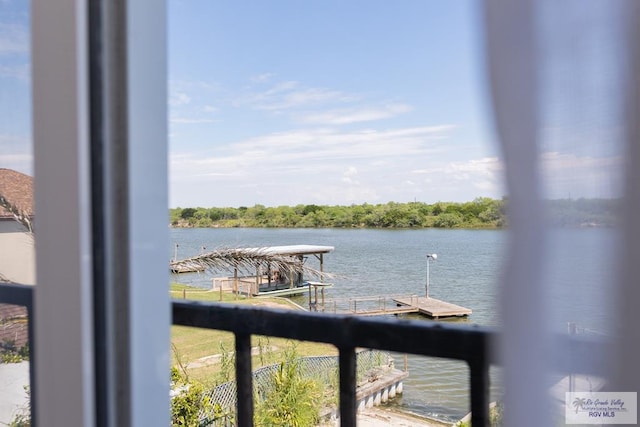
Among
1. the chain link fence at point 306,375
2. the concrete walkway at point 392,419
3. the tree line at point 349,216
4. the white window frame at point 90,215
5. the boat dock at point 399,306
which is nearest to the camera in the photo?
the white window frame at point 90,215

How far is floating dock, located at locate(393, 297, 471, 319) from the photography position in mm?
4148

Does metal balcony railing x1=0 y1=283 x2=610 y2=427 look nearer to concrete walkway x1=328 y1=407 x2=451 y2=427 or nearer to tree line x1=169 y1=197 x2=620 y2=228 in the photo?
tree line x1=169 y1=197 x2=620 y2=228

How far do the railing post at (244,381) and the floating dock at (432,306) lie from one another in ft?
10.6

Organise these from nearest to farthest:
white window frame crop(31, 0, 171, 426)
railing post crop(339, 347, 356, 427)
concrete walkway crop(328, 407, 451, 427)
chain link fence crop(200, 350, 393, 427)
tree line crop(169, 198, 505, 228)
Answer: white window frame crop(31, 0, 171, 426)
railing post crop(339, 347, 356, 427)
tree line crop(169, 198, 505, 228)
chain link fence crop(200, 350, 393, 427)
concrete walkway crop(328, 407, 451, 427)

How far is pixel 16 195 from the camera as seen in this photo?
0.52 metres

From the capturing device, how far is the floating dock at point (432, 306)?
4.15 metres

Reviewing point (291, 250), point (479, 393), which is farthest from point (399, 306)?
point (479, 393)

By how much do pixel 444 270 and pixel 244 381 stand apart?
424 cm

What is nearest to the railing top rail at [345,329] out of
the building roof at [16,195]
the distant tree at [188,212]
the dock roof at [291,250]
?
the building roof at [16,195]

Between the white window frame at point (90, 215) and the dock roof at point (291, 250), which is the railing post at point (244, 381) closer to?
the white window frame at point (90, 215)

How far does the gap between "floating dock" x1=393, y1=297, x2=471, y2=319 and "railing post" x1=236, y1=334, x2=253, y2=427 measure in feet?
10.6

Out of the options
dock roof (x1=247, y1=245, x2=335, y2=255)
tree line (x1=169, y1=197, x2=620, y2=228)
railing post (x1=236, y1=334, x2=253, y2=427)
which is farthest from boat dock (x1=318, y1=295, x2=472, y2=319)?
railing post (x1=236, y1=334, x2=253, y2=427)

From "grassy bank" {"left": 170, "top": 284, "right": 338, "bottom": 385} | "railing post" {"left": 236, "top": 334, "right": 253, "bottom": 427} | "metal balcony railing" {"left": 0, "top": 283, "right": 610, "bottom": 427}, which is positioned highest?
"metal balcony railing" {"left": 0, "top": 283, "right": 610, "bottom": 427}

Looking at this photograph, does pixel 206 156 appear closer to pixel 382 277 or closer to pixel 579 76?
pixel 382 277
